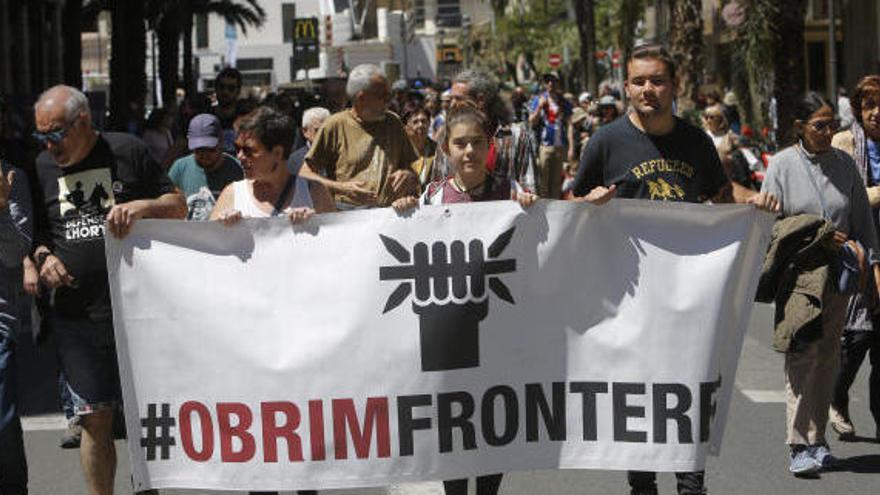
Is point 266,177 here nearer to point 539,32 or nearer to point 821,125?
point 821,125

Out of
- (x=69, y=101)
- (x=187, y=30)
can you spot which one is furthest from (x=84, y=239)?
(x=187, y=30)

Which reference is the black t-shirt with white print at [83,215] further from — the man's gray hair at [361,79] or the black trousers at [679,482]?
the man's gray hair at [361,79]

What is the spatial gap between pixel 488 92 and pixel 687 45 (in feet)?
71.8

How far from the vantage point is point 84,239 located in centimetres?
705

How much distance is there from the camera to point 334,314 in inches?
256

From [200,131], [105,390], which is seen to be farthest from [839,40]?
[105,390]

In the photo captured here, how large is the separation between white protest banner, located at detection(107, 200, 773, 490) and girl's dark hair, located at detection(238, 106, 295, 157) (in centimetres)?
36

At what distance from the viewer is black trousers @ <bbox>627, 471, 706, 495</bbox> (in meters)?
6.80

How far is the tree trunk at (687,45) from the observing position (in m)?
30.3

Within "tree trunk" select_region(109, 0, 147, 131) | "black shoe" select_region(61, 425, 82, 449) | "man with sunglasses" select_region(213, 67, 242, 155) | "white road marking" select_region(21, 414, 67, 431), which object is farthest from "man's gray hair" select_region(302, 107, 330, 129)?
"tree trunk" select_region(109, 0, 147, 131)

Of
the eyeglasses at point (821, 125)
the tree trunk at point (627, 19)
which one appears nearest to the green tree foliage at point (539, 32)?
the tree trunk at point (627, 19)

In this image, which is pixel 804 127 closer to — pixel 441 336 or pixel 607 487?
pixel 607 487

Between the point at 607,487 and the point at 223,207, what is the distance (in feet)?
8.74

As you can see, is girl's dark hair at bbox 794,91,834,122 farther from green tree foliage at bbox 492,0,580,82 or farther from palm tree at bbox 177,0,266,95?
green tree foliage at bbox 492,0,580,82
